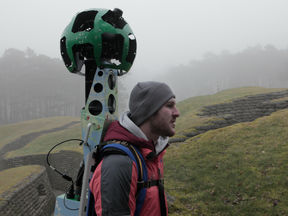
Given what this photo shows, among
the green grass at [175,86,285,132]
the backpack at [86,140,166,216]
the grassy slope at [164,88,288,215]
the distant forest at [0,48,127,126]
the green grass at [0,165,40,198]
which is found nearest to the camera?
the backpack at [86,140,166,216]

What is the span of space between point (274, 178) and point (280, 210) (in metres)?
1.13

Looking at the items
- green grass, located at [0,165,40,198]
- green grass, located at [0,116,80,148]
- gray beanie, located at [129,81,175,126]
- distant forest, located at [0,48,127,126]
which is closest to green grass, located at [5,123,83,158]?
green grass, located at [0,116,80,148]

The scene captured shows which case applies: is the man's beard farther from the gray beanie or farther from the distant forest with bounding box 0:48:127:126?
the distant forest with bounding box 0:48:127:126

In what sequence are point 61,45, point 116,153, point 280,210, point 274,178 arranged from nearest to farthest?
point 116,153
point 61,45
point 280,210
point 274,178

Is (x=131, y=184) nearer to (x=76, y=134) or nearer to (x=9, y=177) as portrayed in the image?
(x=9, y=177)

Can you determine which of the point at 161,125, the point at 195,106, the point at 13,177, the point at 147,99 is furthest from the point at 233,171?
the point at 195,106

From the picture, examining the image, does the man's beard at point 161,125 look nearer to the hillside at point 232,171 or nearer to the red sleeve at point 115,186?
the red sleeve at point 115,186

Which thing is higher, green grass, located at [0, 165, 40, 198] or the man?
the man

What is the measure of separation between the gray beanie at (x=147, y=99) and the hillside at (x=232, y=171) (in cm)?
369

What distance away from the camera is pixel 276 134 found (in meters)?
7.59

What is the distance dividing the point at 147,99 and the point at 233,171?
5236 millimetres

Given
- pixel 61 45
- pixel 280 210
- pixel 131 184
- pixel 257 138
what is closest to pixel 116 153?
pixel 131 184

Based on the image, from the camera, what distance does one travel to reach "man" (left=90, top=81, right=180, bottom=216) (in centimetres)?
123

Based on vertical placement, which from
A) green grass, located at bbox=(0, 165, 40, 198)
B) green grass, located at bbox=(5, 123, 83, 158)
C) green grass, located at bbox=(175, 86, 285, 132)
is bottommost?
green grass, located at bbox=(5, 123, 83, 158)
